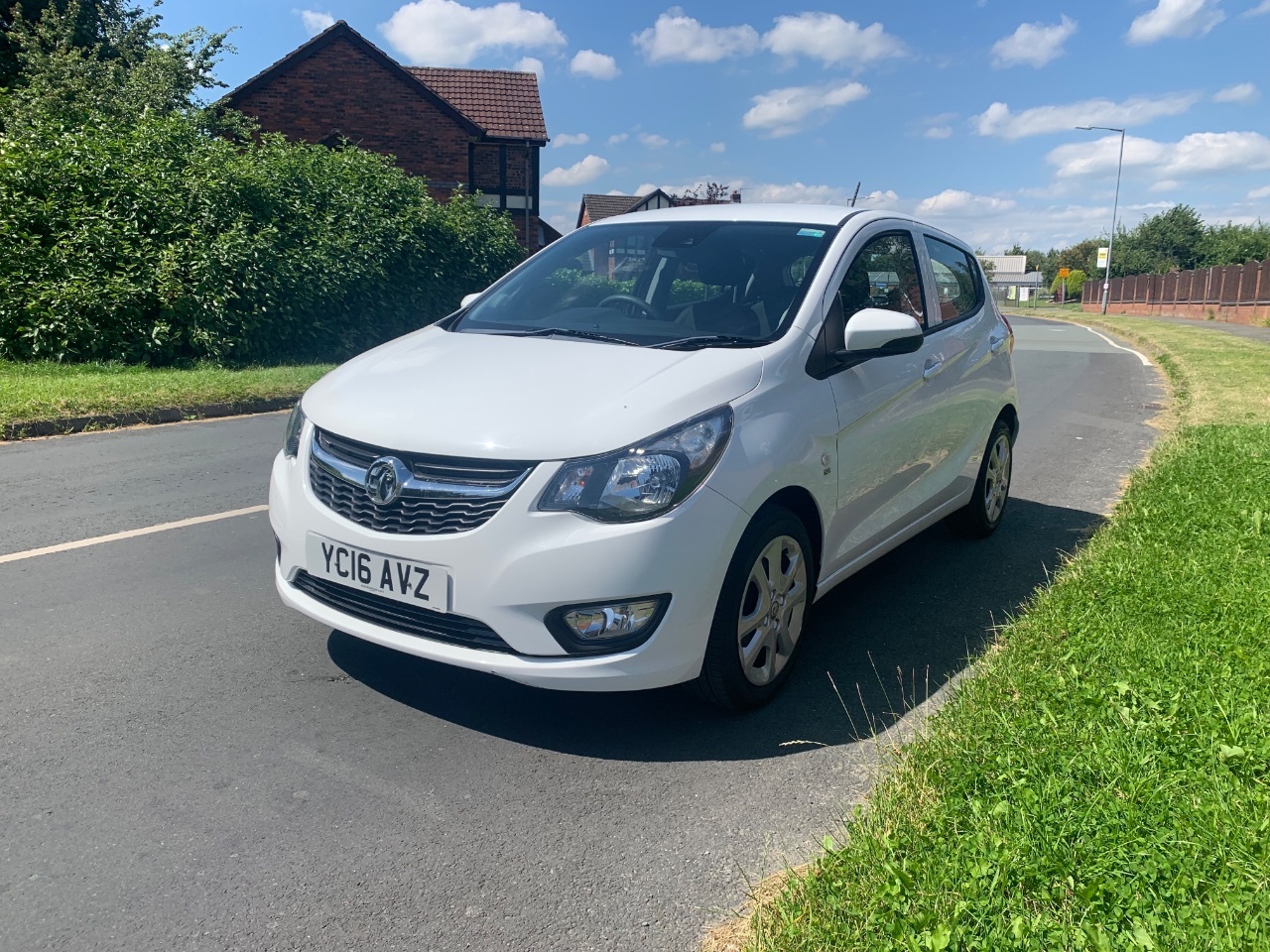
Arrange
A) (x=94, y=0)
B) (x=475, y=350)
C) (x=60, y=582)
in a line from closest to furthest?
(x=475, y=350) → (x=60, y=582) → (x=94, y=0)

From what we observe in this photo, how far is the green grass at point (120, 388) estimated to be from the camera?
9.23 m

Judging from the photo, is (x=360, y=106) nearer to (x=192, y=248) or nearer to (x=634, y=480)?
(x=192, y=248)

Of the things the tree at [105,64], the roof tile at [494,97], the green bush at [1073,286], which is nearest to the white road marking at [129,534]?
the tree at [105,64]

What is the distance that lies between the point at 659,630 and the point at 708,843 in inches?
25.6

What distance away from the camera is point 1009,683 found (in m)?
3.51

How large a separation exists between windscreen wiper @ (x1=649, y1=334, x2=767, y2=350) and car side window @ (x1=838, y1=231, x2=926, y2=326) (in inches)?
22.1

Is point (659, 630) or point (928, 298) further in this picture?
point (928, 298)

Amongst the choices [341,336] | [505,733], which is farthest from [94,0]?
[505,733]

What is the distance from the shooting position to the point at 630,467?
3.11m

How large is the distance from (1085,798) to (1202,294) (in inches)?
2238

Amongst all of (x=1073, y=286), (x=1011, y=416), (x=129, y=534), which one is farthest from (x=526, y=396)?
(x=1073, y=286)

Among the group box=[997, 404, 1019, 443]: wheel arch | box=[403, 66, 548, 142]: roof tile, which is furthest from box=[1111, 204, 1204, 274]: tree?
box=[997, 404, 1019, 443]: wheel arch

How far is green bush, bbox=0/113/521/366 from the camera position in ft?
39.2

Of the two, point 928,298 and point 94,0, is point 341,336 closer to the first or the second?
point 928,298
